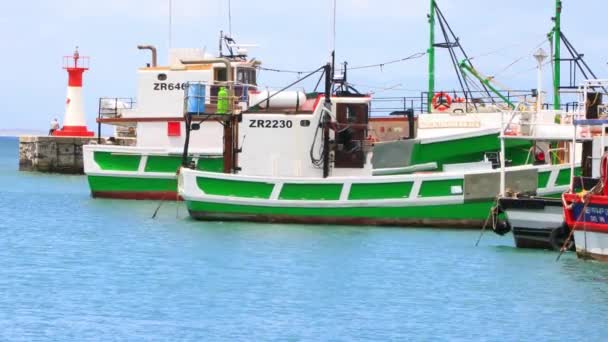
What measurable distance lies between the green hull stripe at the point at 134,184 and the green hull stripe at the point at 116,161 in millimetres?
322

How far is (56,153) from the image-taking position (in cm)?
6181

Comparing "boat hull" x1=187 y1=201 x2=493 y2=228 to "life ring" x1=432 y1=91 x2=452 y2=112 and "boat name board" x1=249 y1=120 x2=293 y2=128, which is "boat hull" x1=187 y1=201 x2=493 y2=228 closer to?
"boat name board" x1=249 y1=120 x2=293 y2=128

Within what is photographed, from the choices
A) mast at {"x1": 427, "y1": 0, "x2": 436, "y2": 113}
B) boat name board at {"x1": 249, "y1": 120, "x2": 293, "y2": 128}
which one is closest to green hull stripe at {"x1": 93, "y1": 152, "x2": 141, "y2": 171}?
boat name board at {"x1": 249, "y1": 120, "x2": 293, "y2": 128}

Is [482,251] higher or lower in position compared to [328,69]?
lower

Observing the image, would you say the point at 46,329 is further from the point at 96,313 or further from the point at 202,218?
the point at 202,218

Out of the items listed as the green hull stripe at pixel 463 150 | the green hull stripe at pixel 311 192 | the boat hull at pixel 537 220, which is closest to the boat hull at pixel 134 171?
the green hull stripe at pixel 463 150

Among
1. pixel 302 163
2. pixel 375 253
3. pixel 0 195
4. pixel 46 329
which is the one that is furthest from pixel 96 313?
pixel 0 195

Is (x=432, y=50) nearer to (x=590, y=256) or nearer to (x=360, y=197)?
(x=360, y=197)

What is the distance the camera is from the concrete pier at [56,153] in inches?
2395

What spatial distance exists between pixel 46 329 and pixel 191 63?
854 inches

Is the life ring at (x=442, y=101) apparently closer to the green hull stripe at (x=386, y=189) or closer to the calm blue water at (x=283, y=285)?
the calm blue water at (x=283, y=285)

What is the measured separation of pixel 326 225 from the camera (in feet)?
110

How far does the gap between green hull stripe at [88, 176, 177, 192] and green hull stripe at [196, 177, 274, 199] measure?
808 centimetres

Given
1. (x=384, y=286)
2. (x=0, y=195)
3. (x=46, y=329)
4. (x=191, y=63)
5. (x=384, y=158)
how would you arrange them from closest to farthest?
1. (x=46, y=329)
2. (x=384, y=286)
3. (x=384, y=158)
4. (x=191, y=63)
5. (x=0, y=195)
